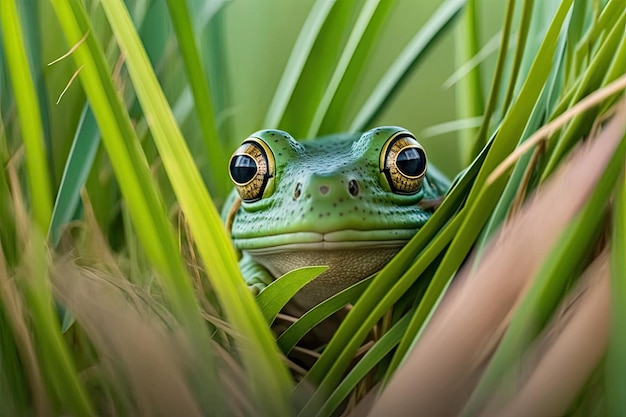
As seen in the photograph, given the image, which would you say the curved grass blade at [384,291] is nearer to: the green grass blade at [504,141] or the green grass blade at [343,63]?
the green grass blade at [504,141]

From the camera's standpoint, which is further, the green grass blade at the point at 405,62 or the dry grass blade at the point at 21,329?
the green grass blade at the point at 405,62

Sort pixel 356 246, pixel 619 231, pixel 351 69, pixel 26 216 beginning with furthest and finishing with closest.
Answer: pixel 351 69 < pixel 356 246 < pixel 26 216 < pixel 619 231

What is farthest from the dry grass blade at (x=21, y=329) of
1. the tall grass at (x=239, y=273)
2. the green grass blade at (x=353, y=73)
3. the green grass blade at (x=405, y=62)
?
the green grass blade at (x=405, y=62)

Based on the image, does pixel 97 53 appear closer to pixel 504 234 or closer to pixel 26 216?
pixel 26 216

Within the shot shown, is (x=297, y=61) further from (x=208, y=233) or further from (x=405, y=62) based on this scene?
(x=208, y=233)

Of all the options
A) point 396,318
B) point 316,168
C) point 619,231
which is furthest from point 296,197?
point 619,231

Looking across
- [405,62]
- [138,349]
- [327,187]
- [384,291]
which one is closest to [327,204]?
[327,187]
